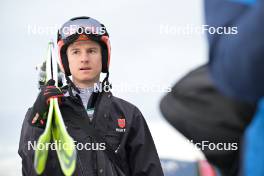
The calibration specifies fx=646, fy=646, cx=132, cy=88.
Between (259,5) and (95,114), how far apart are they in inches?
146

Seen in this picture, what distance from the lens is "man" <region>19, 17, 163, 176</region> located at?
522 cm

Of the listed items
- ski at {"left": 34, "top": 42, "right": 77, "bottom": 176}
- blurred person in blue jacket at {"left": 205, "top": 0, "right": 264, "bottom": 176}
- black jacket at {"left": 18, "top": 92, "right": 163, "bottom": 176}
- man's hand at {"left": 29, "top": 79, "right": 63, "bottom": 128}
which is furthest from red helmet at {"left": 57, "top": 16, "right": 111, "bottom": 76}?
blurred person in blue jacket at {"left": 205, "top": 0, "right": 264, "bottom": 176}

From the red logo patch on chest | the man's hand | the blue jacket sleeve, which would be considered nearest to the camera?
the blue jacket sleeve

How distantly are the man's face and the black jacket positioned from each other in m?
0.16

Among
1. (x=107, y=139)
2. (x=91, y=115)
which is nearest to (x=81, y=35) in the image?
(x=91, y=115)

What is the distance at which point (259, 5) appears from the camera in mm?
1815

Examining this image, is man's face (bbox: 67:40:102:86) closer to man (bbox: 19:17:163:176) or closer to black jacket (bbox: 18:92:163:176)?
man (bbox: 19:17:163:176)

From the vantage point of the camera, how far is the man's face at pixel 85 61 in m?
5.50

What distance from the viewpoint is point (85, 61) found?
5484 millimetres

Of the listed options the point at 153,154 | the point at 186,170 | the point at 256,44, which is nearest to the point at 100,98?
the point at 153,154

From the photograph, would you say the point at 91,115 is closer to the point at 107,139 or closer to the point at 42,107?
the point at 107,139

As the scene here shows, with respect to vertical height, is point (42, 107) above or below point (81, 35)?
below

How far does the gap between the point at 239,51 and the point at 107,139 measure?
11.7 ft

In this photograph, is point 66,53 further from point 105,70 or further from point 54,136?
point 54,136
